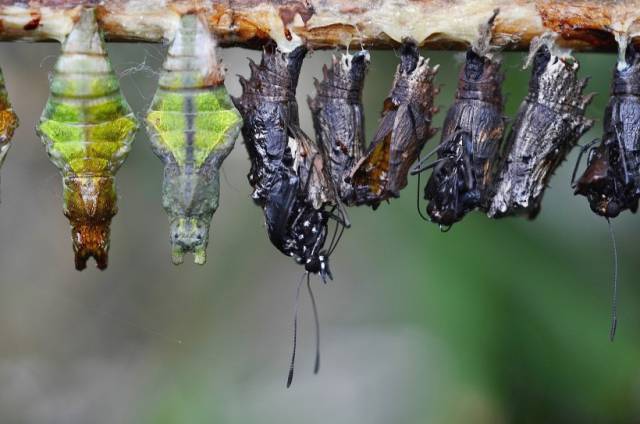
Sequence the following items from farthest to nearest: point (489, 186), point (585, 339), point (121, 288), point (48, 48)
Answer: point (121, 288) < point (48, 48) < point (585, 339) < point (489, 186)

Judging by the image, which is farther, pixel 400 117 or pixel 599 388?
pixel 599 388

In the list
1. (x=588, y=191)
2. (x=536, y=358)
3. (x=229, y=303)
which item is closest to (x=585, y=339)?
(x=536, y=358)

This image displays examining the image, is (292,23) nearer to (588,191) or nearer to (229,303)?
(588,191)

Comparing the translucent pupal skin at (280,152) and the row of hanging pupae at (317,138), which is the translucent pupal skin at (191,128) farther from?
the translucent pupal skin at (280,152)

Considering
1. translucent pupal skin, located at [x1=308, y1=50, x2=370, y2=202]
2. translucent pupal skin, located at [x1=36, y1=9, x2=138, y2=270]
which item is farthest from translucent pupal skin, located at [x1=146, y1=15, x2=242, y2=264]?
translucent pupal skin, located at [x1=308, y1=50, x2=370, y2=202]

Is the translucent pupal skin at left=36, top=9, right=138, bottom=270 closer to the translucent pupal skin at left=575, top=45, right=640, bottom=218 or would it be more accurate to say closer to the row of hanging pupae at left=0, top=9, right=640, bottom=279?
the row of hanging pupae at left=0, top=9, right=640, bottom=279

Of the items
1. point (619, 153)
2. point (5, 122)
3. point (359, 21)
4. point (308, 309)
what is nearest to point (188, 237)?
point (5, 122)
